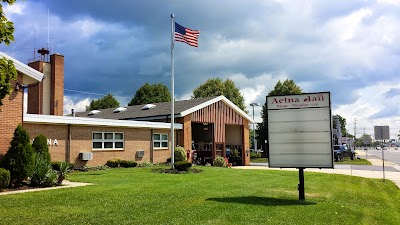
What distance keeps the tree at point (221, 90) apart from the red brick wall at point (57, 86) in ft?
102

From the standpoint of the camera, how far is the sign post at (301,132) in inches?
464

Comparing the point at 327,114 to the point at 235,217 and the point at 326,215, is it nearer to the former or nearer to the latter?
the point at 326,215

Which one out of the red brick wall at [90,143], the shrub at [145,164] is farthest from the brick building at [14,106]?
the shrub at [145,164]

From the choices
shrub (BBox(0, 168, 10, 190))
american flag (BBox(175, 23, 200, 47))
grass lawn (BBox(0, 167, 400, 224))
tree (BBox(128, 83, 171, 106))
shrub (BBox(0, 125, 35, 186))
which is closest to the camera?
grass lawn (BBox(0, 167, 400, 224))

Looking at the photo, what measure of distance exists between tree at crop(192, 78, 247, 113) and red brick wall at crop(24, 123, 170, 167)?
36.6 meters

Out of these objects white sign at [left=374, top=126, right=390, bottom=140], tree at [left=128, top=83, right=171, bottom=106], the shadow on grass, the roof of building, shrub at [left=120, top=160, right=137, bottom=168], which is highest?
tree at [left=128, top=83, right=171, bottom=106]

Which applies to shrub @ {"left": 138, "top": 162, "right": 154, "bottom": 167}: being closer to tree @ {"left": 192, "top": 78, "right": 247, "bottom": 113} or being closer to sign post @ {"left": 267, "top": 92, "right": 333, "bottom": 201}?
sign post @ {"left": 267, "top": 92, "right": 333, "bottom": 201}

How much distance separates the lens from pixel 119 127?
1037 inches

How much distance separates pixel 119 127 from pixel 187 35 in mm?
8118

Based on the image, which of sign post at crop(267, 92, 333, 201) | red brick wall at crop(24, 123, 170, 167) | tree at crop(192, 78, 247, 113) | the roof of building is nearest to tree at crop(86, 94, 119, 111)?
tree at crop(192, 78, 247, 113)

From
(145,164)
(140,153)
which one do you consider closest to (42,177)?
(145,164)

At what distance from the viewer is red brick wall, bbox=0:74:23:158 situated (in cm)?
1464

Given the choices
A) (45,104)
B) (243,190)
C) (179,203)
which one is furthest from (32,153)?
(45,104)

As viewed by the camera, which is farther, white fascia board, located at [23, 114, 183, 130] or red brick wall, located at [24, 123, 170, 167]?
red brick wall, located at [24, 123, 170, 167]
